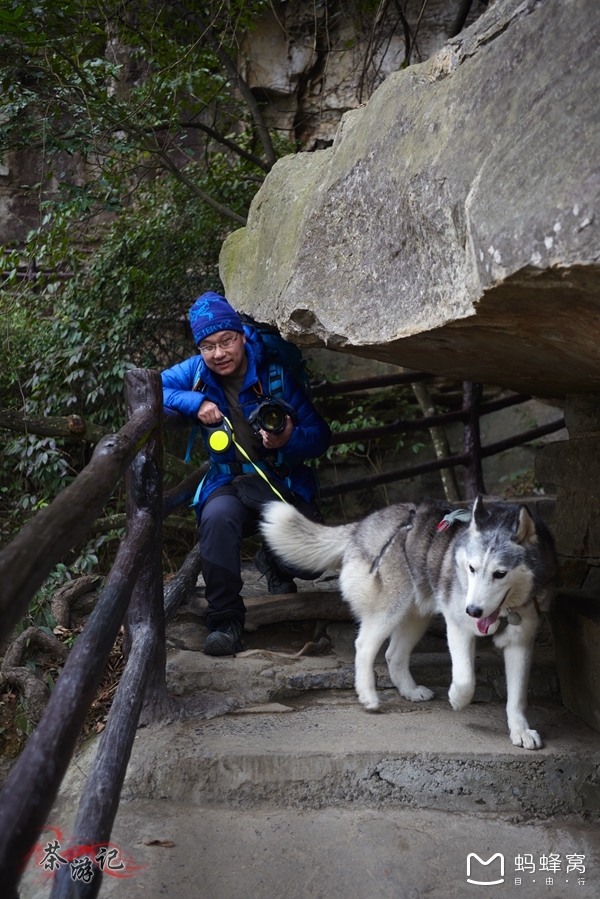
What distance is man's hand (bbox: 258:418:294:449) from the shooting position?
3441mm

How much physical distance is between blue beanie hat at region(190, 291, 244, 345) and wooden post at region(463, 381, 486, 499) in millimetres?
1904

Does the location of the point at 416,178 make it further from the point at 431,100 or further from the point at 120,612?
the point at 120,612

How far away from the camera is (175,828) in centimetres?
223

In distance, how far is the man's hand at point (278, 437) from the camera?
344 centimetres

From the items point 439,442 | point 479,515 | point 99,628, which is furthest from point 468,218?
point 439,442

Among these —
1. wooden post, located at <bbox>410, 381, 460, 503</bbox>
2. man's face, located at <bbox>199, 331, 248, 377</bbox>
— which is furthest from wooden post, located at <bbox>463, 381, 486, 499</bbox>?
man's face, located at <bbox>199, 331, 248, 377</bbox>

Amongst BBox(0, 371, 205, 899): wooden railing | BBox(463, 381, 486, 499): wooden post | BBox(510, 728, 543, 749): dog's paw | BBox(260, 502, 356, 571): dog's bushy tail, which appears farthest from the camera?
BBox(463, 381, 486, 499): wooden post

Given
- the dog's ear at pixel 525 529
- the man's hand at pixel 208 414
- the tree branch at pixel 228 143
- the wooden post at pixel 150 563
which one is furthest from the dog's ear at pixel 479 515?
the tree branch at pixel 228 143

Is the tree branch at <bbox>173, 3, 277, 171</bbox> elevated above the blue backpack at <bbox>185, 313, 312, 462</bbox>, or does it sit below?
above

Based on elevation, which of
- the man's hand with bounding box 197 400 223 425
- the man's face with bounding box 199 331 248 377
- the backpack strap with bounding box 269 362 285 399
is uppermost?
the man's face with bounding box 199 331 248 377

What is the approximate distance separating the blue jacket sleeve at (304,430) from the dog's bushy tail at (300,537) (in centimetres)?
39

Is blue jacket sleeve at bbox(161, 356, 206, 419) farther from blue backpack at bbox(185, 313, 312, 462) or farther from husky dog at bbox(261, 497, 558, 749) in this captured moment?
husky dog at bbox(261, 497, 558, 749)

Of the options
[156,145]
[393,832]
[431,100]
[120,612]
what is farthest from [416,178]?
[156,145]

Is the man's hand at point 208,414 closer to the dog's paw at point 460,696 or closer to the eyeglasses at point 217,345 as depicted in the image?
the eyeglasses at point 217,345
